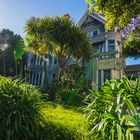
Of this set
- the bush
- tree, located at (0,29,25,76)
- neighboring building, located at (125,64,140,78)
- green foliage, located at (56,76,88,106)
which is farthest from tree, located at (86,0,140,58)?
tree, located at (0,29,25,76)

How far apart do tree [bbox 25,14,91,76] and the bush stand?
Result: 16.0 meters

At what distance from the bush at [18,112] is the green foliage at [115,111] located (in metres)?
0.93

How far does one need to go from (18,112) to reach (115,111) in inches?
60.4

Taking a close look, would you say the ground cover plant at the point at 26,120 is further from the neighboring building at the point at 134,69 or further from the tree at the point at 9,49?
the tree at the point at 9,49

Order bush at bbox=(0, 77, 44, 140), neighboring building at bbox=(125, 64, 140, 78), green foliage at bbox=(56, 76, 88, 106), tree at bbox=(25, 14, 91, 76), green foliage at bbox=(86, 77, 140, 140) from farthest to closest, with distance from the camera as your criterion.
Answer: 1. neighboring building at bbox=(125, 64, 140, 78)
2. tree at bbox=(25, 14, 91, 76)
3. green foliage at bbox=(56, 76, 88, 106)
4. bush at bbox=(0, 77, 44, 140)
5. green foliage at bbox=(86, 77, 140, 140)

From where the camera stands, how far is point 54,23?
23.1 metres

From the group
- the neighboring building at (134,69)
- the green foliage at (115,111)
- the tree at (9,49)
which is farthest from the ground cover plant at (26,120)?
the tree at (9,49)

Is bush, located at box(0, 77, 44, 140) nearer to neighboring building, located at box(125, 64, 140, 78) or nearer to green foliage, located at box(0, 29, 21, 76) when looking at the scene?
neighboring building, located at box(125, 64, 140, 78)

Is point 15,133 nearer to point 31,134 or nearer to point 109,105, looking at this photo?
point 31,134

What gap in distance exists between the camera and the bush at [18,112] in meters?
4.89

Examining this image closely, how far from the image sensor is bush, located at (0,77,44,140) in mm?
4895

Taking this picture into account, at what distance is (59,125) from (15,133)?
949 mm

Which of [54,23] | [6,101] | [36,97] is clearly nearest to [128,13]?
[36,97]

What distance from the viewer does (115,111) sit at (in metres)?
4.70
